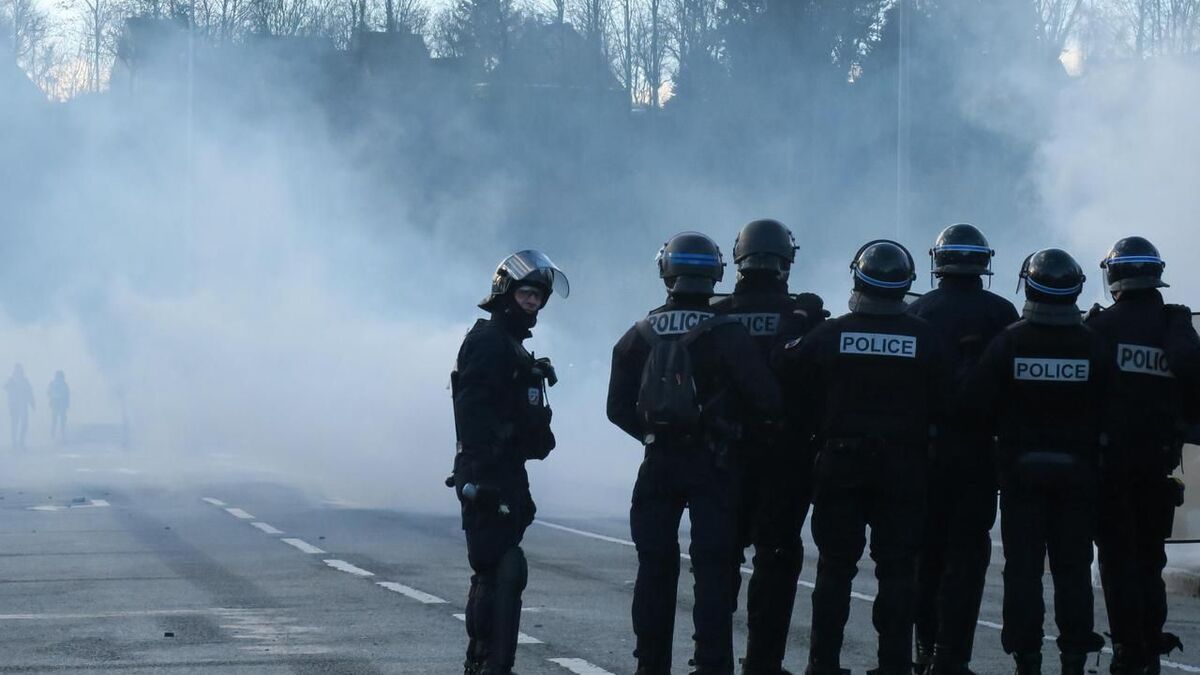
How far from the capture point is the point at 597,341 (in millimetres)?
40312

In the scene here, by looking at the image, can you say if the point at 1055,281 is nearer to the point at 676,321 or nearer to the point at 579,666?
the point at 676,321

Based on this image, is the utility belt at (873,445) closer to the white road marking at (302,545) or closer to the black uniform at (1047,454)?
the black uniform at (1047,454)

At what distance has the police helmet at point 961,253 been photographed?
796 cm

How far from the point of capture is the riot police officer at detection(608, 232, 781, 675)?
7.10 meters

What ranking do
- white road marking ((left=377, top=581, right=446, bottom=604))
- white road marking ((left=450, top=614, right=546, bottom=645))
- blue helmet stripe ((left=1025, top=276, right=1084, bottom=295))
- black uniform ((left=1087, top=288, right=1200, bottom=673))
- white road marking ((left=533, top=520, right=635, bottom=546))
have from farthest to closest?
white road marking ((left=533, top=520, right=635, bottom=546)) → white road marking ((left=377, top=581, right=446, bottom=604)) → white road marking ((left=450, top=614, right=546, bottom=645)) → black uniform ((left=1087, top=288, right=1200, bottom=673)) → blue helmet stripe ((left=1025, top=276, right=1084, bottom=295))

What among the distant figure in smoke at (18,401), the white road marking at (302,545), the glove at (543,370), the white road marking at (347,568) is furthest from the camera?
the distant figure in smoke at (18,401)

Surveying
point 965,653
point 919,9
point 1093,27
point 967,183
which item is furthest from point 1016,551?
point 1093,27

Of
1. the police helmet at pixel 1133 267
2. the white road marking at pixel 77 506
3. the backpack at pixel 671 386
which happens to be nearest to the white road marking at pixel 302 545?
the white road marking at pixel 77 506

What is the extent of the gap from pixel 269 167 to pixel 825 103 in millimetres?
11598

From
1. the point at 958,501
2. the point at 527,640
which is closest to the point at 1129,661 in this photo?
the point at 958,501

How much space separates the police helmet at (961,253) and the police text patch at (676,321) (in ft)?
4.04

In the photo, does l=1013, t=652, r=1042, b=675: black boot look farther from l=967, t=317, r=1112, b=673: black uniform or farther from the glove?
the glove

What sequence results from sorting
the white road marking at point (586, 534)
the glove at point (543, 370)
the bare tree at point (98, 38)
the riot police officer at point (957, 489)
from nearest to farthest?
the glove at point (543, 370)
the riot police officer at point (957, 489)
the white road marking at point (586, 534)
the bare tree at point (98, 38)

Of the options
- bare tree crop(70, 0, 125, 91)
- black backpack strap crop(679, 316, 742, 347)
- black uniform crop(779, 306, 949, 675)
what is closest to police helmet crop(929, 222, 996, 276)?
black uniform crop(779, 306, 949, 675)
